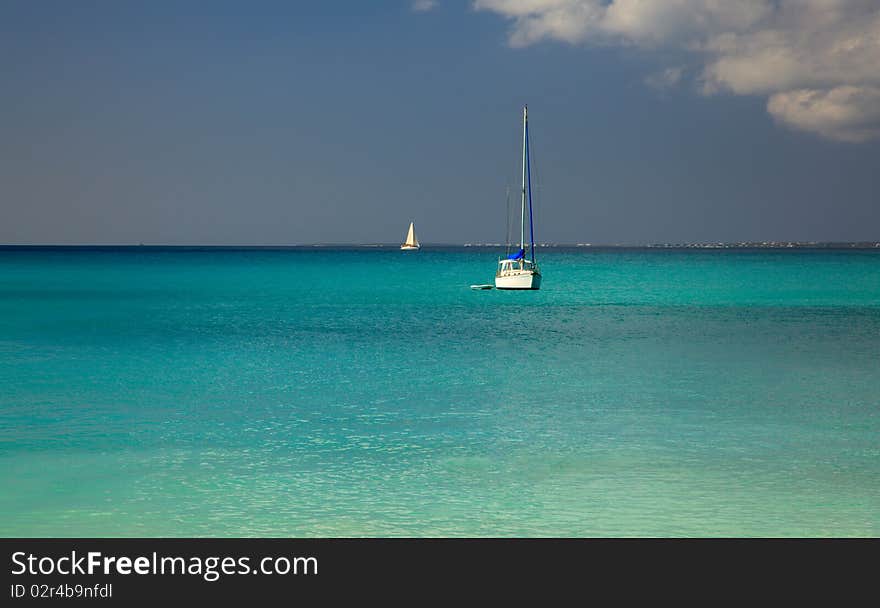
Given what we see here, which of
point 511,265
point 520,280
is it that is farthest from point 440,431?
point 511,265

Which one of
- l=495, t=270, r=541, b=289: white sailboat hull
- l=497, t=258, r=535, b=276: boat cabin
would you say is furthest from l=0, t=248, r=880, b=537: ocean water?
l=497, t=258, r=535, b=276: boat cabin

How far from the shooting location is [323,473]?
12.0m

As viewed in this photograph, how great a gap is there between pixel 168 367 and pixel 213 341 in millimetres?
5881

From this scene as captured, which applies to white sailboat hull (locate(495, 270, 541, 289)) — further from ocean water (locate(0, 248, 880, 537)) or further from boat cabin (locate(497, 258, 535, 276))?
ocean water (locate(0, 248, 880, 537))

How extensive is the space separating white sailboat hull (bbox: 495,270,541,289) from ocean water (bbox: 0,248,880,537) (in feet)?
64.7

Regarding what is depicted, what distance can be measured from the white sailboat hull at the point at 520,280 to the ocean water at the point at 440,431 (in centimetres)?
1971

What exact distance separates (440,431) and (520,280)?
37573 millimetres

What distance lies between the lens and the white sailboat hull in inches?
2036

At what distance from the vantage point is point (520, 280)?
51938 mm

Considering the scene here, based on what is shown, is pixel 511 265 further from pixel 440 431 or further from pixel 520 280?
pixel 440 431

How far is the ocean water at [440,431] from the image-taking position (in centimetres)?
1029

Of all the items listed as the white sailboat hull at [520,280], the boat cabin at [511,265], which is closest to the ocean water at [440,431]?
the white sailboat hull at [520,280]
